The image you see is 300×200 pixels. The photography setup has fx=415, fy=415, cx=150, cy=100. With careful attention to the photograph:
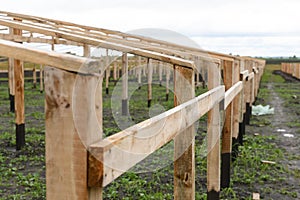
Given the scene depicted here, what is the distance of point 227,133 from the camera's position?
4977 mm

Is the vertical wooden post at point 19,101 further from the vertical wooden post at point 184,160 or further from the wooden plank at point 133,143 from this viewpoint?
the wooden plank at point 133,143

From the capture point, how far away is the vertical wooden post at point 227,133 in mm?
4984

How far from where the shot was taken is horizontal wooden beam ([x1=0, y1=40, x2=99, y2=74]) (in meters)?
1.18

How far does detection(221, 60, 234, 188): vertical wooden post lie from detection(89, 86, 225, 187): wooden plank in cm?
235

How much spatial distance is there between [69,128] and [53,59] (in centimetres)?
21

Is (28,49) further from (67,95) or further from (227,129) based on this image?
(227,129)

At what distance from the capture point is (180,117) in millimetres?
2439

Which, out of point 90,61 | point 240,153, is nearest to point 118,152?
point 90,61

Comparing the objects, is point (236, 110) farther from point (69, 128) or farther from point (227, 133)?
point (69, 128)

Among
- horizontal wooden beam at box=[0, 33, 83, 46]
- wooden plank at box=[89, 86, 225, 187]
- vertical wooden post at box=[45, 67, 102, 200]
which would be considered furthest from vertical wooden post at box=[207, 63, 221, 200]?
horizontal wooden beam at box=[0, 33, 83, 46]

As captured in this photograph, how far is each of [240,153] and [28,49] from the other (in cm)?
611

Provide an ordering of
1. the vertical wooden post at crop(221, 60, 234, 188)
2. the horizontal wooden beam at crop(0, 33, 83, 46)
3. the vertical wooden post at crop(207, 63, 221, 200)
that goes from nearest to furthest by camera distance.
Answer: the vertical wooden post at crop(207, 63, 221, 200)
the vertical wooden post at crop(221, 60, 234, 188)
the horizontal wooden beam at crop(0, 33, 83, 46)

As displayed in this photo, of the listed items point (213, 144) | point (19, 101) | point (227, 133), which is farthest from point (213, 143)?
point (19, 101)

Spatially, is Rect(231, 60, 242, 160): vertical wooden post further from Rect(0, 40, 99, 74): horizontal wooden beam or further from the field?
Rect(0, 40, 99, 74): horizontal wooden beam
